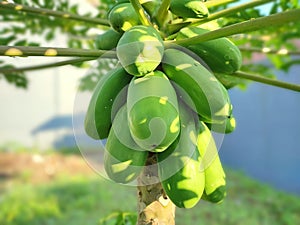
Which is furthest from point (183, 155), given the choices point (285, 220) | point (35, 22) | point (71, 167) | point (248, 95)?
point (248, 95)

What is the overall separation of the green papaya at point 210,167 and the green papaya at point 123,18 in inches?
11.0

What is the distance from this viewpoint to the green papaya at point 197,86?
891mm

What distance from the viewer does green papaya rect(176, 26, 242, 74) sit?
100cm

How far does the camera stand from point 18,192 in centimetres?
516

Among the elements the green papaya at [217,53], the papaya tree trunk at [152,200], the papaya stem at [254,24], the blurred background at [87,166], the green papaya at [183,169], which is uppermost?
the papaya stem at [254,24]

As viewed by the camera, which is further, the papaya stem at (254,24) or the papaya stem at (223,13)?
the papaya stem at (223,13)

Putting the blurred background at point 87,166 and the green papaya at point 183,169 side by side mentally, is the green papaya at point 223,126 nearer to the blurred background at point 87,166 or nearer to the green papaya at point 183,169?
the green papaya at point 183,169

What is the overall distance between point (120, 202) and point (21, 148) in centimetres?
377

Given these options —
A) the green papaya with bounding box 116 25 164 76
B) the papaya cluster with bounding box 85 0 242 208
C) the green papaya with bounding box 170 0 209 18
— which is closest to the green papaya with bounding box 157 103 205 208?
the papaya cluster with bounding box 85 0 242 208

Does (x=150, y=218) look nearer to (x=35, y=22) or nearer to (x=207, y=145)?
(x=207, y=145)

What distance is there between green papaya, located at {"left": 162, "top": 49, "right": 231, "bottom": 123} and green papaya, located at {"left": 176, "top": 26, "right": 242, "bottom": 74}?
0.05 meters

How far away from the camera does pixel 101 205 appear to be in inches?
186

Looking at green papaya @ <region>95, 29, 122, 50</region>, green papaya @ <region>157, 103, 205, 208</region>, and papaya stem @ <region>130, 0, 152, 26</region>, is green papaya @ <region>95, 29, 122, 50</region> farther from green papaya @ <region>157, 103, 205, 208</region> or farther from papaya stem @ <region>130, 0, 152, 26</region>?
green papaya @ <region>157, 103, 205, 208</region>

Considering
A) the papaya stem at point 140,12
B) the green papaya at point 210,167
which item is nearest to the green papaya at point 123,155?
the green papaya at point 210,167
